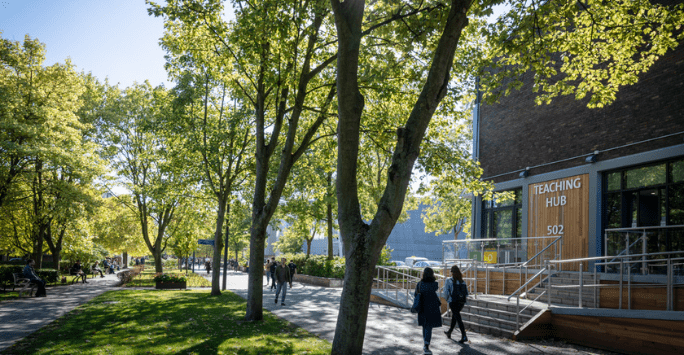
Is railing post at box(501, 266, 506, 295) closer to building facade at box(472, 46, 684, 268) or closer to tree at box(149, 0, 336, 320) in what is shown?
building facade at box(472, 46, 684, 268)

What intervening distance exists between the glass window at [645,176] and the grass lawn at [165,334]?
999 centimetres

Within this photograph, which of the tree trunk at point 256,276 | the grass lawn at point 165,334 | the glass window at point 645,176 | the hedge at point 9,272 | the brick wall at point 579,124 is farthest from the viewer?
the hedge at point 9,272

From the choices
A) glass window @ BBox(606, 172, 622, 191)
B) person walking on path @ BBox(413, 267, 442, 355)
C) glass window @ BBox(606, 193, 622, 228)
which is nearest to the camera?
person walking on path @ BBox(413, 267, 442, 355)

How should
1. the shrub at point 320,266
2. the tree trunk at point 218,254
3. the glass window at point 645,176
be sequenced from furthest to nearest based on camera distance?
the shrub at point 320,266 → the tree trunk at point 218,254 → the glass window at point 645,176

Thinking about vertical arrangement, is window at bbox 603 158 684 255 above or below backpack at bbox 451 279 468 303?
above

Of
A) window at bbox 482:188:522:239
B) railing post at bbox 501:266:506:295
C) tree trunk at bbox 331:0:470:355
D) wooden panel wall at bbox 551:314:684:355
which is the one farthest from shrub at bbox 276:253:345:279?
tree trunk at bbox 331:0:470:355

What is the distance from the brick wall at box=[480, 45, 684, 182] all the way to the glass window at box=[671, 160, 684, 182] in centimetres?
53

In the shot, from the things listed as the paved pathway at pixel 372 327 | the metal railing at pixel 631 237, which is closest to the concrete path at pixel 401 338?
the paved pathway at pixel 372 327

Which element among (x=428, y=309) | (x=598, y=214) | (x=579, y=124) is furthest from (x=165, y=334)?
(x=579, y=124)

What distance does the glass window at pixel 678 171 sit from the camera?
12.0 meters

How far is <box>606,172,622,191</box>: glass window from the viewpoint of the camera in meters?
13.9

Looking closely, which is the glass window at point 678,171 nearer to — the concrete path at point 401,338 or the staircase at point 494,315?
the staircase at point 494,315

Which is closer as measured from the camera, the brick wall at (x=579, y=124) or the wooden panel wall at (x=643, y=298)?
the wooden panel wall at (x=643, y=298)

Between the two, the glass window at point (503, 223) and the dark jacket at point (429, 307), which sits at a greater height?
the glass window at point (503, 223)
